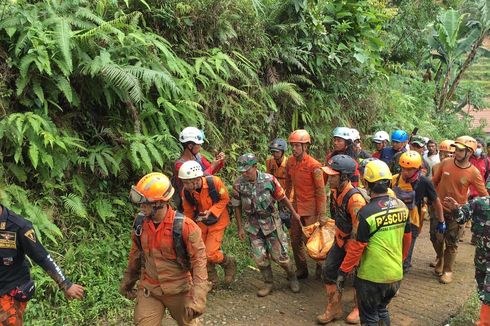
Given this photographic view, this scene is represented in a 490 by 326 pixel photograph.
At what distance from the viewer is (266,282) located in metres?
6.22

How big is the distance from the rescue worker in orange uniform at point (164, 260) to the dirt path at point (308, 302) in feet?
4.97

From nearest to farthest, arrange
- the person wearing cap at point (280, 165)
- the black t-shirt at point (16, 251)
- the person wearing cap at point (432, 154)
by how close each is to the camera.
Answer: the black t-shirt at point (16, 251)
the person wearing cap at point (280, 165)
the person wearing cap at point (432, 154)

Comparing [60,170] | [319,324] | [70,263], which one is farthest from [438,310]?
[60,170]

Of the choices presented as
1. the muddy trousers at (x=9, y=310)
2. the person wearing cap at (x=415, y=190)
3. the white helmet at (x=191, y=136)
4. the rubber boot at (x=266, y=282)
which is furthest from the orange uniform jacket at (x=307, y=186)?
the muddy trousers at (x=9, y=310)

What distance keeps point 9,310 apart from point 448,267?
6.19 meters

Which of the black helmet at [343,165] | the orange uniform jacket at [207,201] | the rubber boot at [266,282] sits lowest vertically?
the rubber boot at [266,282]

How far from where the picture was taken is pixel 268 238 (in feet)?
19.7

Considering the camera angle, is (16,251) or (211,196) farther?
(211,196)

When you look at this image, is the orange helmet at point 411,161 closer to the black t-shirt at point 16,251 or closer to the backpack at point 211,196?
the backpack at point 211,196

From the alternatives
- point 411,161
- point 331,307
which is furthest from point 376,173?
point 331,307

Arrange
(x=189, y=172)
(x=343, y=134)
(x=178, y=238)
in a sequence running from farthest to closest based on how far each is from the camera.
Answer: (x=343, y=134) → (x=189, y=172) → (x=178, y=238)

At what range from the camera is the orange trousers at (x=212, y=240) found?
18.7ft

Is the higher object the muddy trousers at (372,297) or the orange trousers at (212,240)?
the muddy trousers at (372,297)

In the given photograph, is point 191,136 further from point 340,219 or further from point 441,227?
point 441,227
